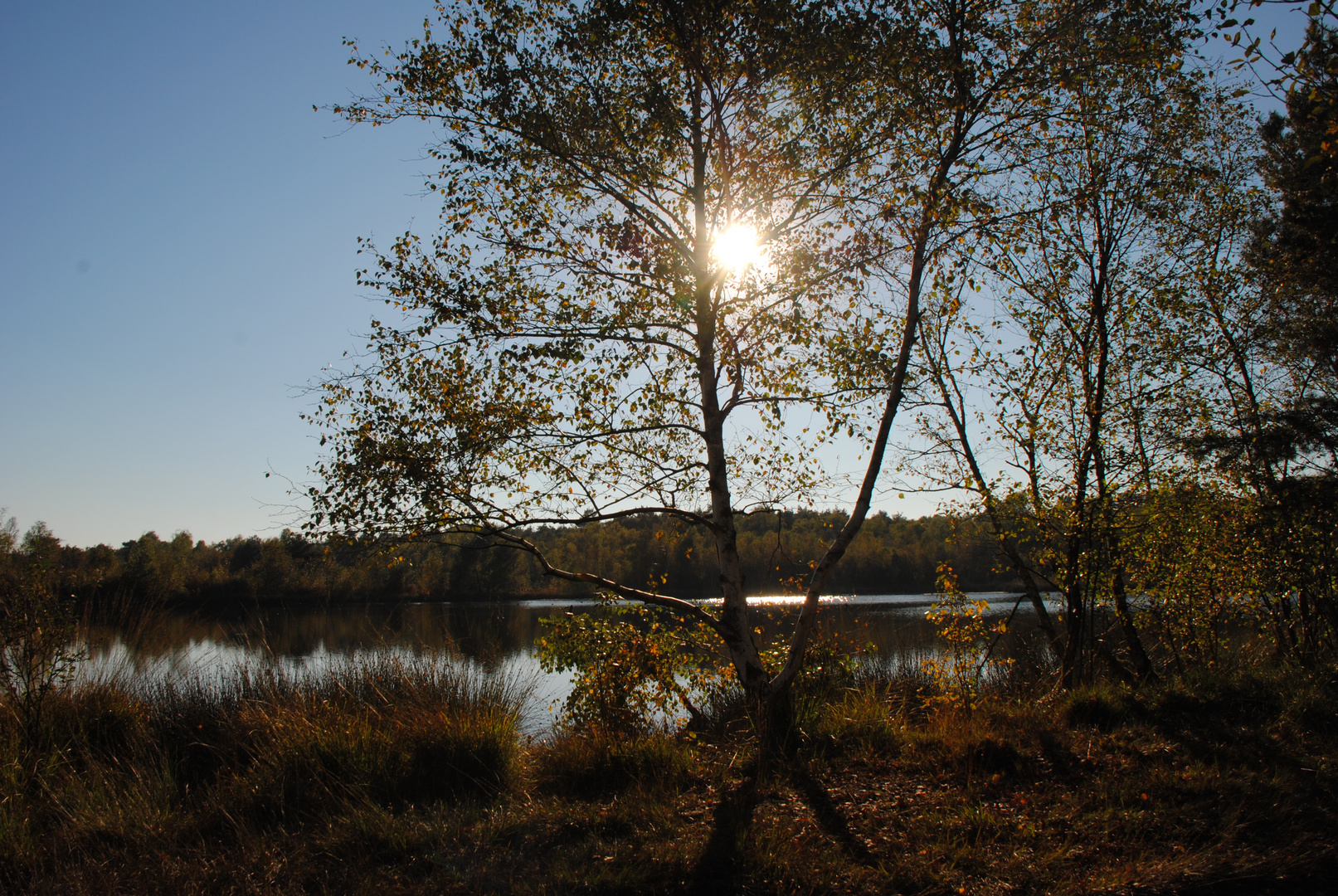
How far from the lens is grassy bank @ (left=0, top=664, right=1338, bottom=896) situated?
342 cm

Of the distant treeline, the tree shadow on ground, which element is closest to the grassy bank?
the tree shadow on ground

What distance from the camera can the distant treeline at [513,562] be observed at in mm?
6840

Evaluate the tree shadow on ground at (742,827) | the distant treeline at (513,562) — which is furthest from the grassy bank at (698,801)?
the distant treeline at (513,562)

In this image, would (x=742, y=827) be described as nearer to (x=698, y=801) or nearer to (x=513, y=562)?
(x=698, y=801)

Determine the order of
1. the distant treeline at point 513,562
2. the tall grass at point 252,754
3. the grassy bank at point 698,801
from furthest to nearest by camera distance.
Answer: the distant treeline at point 513,562, the tall grass at point 252,754, the grassy bank at point 698,801

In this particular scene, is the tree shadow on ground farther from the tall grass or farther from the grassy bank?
the tall grass

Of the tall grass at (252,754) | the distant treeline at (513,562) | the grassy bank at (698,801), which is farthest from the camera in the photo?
the distant treeline at (513,562)

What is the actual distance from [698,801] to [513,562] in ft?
105

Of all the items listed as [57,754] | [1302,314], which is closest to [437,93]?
[57,754]

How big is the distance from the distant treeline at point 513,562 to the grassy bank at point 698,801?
1400mm

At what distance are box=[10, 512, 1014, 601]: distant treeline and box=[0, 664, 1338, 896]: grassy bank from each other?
1.40 m

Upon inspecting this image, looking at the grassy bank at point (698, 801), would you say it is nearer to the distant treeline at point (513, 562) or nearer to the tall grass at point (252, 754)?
the tall grass at point (252, 754)

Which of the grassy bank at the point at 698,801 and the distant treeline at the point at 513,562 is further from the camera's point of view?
the distant treeline at the point at 513,562

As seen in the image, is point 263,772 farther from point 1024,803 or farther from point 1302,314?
point 1302,314
